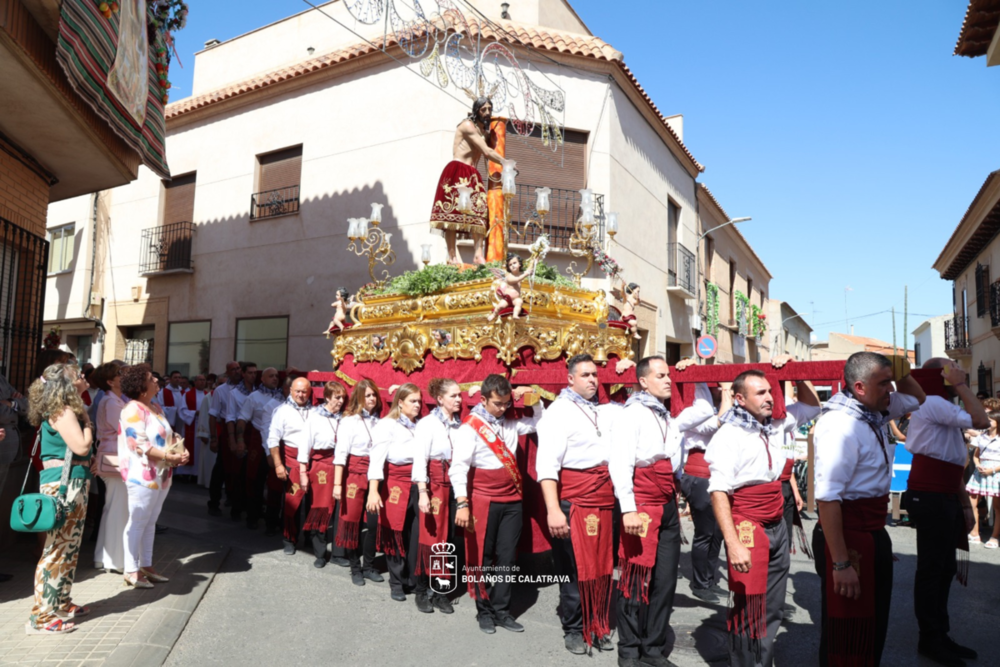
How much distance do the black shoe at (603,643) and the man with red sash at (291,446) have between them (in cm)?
358

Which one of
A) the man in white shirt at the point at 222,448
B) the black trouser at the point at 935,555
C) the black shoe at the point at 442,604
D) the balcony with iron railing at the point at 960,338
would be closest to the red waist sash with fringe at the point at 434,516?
the black shoe at the point at 442,604

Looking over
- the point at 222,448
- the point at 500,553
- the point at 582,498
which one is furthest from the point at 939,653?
the point at 222,448

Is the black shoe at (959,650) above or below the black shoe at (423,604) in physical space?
above

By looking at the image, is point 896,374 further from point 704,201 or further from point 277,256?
point 704,201

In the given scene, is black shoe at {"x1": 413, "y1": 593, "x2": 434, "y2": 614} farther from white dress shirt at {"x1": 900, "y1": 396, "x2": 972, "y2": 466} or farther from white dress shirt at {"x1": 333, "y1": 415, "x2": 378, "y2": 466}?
white dress shirt at {"x1": 900, "y1": 396, "x2": 972, "y2": 466}

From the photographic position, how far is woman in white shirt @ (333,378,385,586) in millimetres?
6277

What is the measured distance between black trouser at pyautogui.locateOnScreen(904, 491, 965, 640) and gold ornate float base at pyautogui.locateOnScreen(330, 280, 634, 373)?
3087 mm

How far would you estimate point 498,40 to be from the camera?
11992 mm

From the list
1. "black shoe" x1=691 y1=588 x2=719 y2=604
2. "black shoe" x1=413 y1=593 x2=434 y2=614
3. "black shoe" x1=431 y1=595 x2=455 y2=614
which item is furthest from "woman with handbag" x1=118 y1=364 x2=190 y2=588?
"black shoe" x1=691 y1=588 x2=719 y2=604

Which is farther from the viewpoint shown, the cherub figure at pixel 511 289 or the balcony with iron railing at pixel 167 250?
the balcony with iron railing at pixel 167 250

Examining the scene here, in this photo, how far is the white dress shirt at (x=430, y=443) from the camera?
5.34 meters

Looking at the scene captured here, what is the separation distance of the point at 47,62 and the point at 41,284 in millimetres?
3032

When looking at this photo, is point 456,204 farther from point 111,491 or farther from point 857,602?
point 857,602

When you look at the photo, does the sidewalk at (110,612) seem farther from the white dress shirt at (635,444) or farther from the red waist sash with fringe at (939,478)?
the red waist sash with fringe at (939,478)
